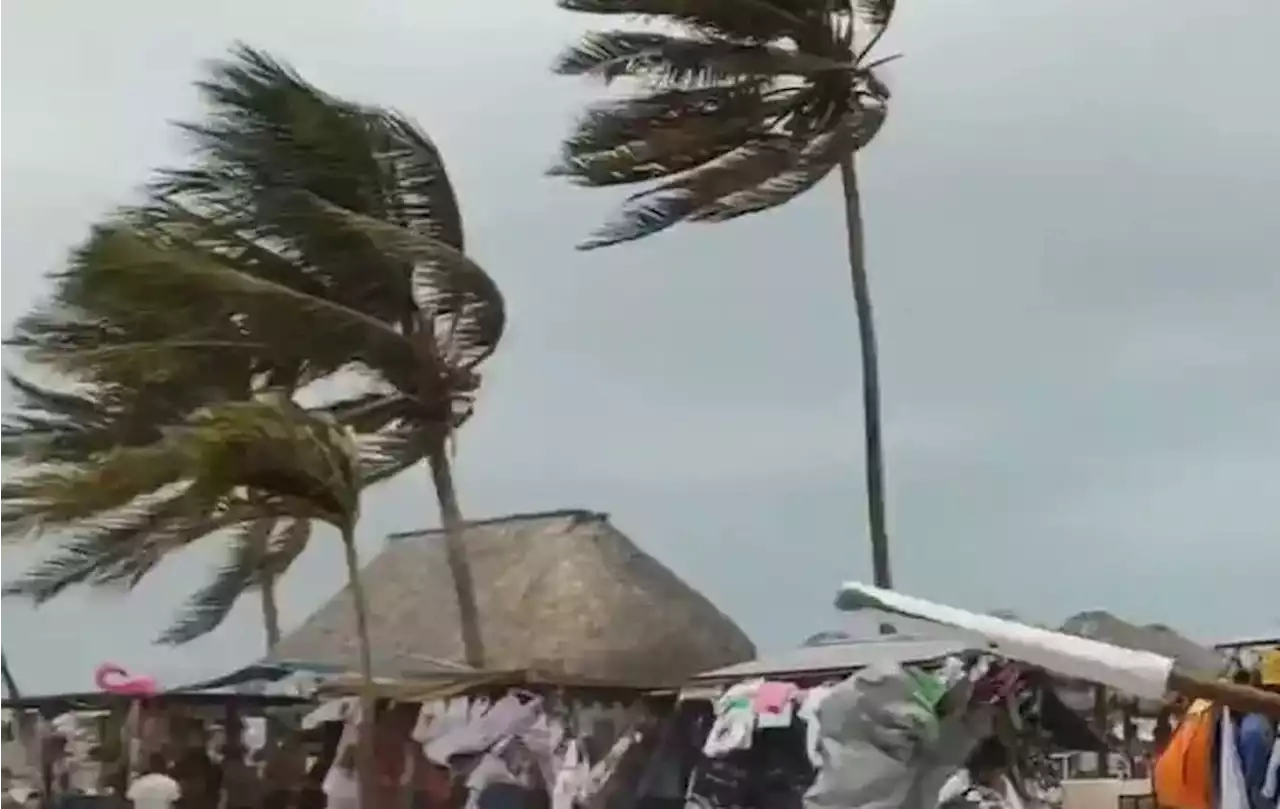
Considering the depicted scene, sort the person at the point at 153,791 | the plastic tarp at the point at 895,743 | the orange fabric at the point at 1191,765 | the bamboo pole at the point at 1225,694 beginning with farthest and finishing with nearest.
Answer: the person at the point at 153,791 < the plastic tarp at the point at 895,743 < the orange fabric at the point at 1191,765 < the bamboo pole at the point at 1225,694

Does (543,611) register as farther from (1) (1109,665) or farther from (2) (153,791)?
(1) (1109,665)

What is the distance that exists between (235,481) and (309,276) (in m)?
3.33

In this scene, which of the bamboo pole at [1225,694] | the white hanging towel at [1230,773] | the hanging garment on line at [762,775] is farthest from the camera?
the hanging garment on line at [762,775]

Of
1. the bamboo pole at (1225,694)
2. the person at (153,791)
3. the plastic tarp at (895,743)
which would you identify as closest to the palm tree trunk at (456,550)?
the person at (153,791)

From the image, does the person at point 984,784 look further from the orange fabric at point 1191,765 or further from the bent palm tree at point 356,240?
the bent palm tree at point 356,240

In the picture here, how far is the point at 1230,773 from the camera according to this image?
270 inches

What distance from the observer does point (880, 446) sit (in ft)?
50.9

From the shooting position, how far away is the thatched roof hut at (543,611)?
15102 millimetres

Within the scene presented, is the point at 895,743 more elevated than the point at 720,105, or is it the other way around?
the point at 720,105

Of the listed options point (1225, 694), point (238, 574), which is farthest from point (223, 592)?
point (1225, 694)

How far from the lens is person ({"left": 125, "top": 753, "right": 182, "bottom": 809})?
11250 mm

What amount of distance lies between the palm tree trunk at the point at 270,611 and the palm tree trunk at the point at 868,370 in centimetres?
530

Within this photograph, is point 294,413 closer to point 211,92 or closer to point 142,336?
point 142,336

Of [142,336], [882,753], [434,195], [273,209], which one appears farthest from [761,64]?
[882,753]
